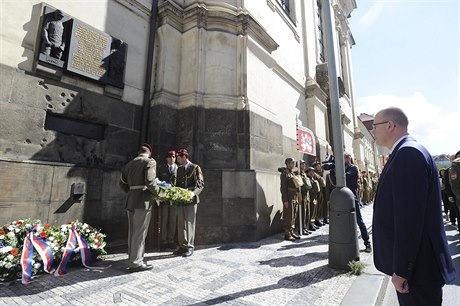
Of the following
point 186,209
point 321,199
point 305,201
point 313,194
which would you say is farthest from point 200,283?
point 321,199

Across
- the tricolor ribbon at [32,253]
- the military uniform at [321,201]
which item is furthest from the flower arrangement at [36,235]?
the military uniform at [321,201]

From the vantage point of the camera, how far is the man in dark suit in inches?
61.4

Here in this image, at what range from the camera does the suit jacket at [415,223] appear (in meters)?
1.56

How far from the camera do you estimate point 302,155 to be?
35.9 ft

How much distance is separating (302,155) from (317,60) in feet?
21.6

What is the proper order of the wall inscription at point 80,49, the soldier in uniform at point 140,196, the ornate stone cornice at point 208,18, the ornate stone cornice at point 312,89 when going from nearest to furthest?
the soldier in uniform at point 140,196 → the wall inscription at point 80,49 → the ornate stone cornice at point 208,18 → the ornate stone cornice at point 312,89

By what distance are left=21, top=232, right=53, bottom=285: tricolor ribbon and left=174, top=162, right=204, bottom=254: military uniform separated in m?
2.09

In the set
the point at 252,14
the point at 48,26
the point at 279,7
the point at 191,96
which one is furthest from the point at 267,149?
the point at 279,7

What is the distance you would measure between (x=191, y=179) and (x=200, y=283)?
2280 millimetres

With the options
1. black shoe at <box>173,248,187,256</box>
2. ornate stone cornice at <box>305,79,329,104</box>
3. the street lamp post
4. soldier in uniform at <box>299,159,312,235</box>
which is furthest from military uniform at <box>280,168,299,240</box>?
ornate stone cornice at <box>305,79,329,104</box>

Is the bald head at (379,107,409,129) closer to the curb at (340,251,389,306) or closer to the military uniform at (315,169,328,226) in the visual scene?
the curb at (340,251,389,306)

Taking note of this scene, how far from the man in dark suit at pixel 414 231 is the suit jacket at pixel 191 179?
3.93 meters

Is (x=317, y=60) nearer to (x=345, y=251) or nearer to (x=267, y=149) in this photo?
(x=267, y=149)

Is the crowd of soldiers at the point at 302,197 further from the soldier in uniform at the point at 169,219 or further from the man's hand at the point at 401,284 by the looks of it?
the man's hand at the point at 401,284
